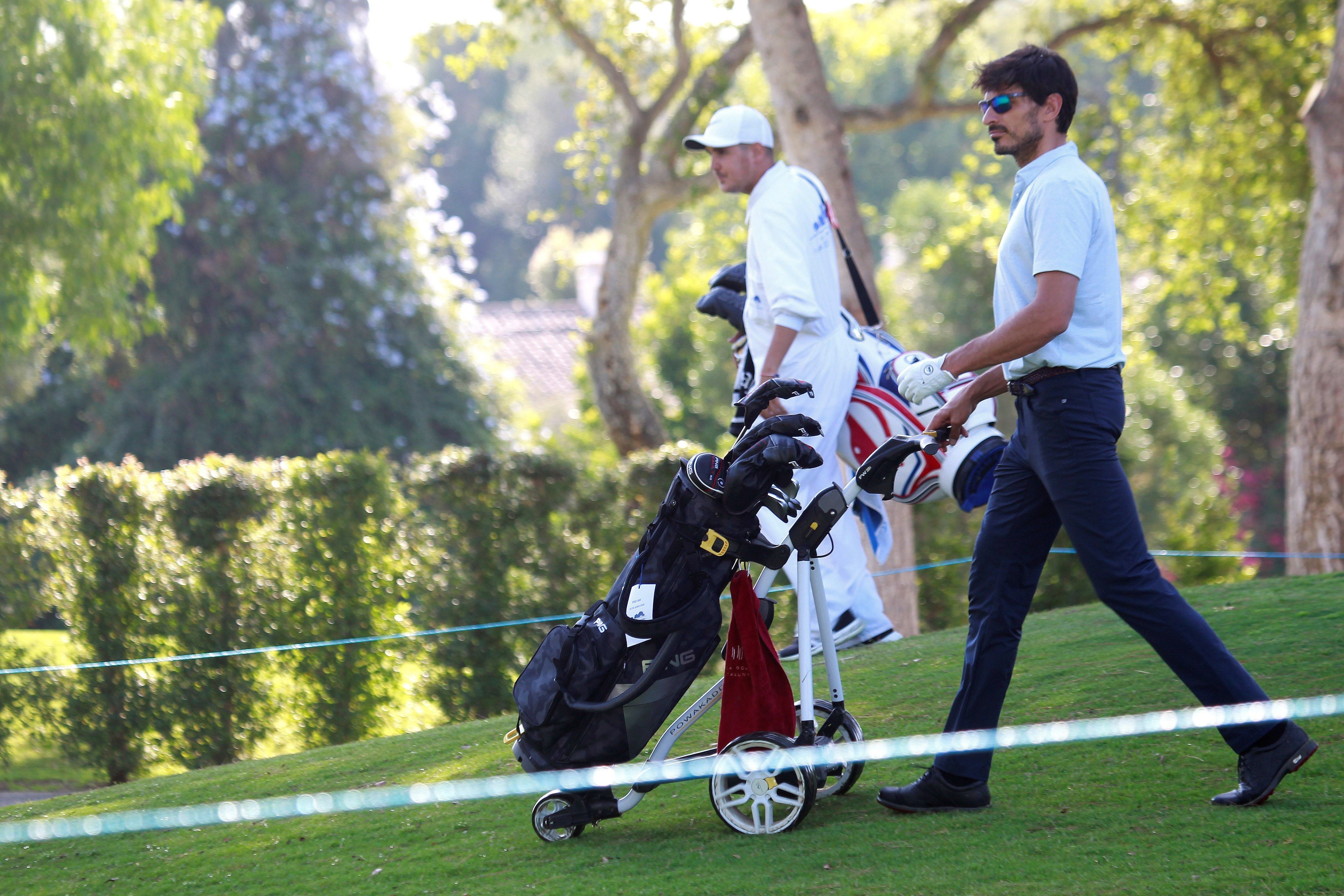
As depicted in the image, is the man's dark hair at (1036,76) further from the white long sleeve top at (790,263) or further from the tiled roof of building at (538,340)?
the tiled roof of building at (538,340)

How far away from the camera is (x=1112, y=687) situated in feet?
15.8

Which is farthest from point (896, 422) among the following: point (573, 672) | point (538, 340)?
point (538, 340)

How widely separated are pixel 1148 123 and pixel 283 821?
45.4 feet

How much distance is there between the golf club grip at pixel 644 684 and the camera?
145 inches

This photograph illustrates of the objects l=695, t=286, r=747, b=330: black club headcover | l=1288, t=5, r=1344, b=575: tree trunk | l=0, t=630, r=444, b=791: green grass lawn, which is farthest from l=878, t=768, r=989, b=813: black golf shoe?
l=1288, t=5, r=1344, b=575: tree trunk

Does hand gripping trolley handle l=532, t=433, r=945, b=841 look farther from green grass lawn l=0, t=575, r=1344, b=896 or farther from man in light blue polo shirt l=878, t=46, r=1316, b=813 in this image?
man in light blue polo shirt l=878, t=46, r=1316, b=813

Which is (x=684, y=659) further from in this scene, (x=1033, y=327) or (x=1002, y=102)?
(x=1002, y=102)

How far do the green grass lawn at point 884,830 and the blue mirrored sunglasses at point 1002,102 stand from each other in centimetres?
192

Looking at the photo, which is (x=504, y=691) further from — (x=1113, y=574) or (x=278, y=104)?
(x=278, y=104)

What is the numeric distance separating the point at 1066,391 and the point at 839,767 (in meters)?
1.30

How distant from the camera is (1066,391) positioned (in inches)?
138

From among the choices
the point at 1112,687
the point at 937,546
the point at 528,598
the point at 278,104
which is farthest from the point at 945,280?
the point at 1112,687

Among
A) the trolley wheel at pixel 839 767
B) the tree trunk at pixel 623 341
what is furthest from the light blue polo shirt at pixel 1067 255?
the tree trunk at pixel 623 341

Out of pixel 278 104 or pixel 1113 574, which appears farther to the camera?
pixel 278 104
